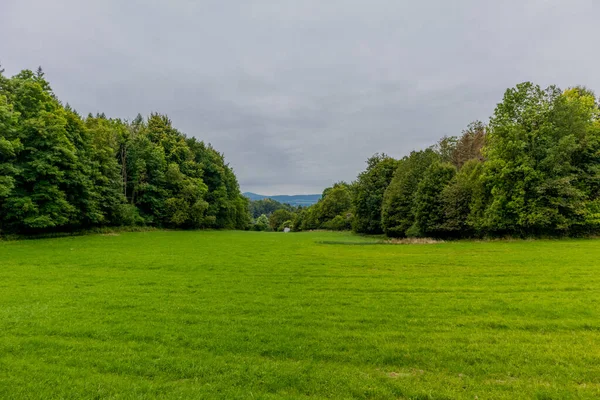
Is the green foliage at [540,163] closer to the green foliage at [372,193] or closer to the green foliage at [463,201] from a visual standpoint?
the green foliage at [463,201]

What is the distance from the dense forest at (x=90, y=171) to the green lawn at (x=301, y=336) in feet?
60.7

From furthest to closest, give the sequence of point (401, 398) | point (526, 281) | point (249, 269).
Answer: point (249, 269)
point (526, 281)
point (401, 398)

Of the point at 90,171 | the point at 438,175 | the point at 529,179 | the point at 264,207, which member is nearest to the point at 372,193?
the point at 438,175

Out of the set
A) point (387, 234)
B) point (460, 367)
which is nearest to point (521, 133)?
point (387, 234)

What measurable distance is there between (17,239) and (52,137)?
954cm

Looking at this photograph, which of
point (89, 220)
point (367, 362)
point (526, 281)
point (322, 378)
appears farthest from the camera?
point (89, 220)

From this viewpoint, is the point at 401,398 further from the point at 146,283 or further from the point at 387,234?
the point at 387,234

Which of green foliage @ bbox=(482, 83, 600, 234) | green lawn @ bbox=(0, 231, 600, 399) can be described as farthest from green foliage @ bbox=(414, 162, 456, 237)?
green lawn @ bbox=(0, 231, 600, 399)

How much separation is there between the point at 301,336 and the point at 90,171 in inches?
1415

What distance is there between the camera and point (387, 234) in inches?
1832

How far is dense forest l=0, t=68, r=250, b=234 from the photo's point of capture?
2694 cm

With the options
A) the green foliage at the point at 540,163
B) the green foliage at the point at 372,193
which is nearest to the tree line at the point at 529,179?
the green foliage at the point at 540,163

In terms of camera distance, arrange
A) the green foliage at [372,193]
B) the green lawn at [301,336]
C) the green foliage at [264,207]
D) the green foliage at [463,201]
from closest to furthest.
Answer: the green lawn at [301,336], the green foliage at [463,201], the green foliage at [372,193], the green foliage at [264,207]

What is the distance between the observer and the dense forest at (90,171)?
26.9 m
